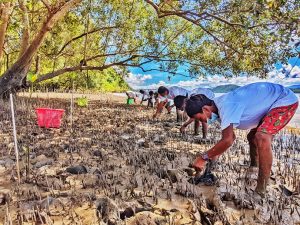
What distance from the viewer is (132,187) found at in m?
2.81

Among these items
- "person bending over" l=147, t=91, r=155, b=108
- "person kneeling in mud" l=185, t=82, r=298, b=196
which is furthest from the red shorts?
"person bending over" l=147, t=91, r=155, b=108

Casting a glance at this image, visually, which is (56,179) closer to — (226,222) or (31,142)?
(226,222)

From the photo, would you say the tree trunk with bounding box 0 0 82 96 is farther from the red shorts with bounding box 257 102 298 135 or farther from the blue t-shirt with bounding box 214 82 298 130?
the red shorts with bounding box 257 102 298 135

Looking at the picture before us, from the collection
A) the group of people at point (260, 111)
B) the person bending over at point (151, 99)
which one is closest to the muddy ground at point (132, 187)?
the group of people at point (260, 111)

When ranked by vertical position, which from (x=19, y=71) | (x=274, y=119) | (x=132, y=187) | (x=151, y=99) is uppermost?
(x=19, y=71)

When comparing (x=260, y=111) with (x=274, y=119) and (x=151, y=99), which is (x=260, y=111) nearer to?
(x=274, y=119)

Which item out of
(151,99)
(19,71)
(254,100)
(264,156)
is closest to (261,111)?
(254,100)

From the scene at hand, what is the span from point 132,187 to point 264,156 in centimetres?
104

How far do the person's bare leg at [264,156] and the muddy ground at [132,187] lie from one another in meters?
0.10

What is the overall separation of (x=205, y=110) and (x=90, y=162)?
147 centimetres

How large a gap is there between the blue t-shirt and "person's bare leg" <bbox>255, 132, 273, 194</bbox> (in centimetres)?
17

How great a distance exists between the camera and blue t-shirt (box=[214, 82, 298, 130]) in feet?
8.80

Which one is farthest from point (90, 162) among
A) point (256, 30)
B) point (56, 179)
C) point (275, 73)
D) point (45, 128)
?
point (275, 73)

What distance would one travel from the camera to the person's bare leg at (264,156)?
108 inches
